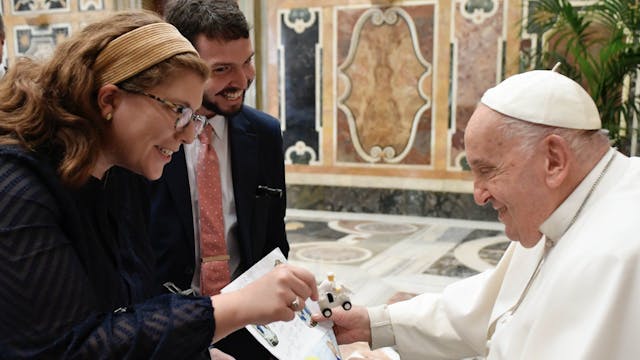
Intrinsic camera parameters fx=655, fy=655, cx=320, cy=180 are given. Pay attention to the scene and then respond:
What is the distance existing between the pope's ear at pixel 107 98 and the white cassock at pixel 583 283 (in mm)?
1162

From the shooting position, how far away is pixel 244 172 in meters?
2.51

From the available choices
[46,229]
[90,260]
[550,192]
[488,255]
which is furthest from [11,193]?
[488,255]

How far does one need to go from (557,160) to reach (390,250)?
5.15 meters

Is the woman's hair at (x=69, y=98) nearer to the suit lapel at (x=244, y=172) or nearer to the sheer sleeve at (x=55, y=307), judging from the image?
the sheer sleeve at (x=55, y=307)

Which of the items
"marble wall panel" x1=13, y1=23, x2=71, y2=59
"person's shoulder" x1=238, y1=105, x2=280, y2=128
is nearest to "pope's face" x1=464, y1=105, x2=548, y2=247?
"person's shoulder" x1=238, y1=105, x2=280, y2=128

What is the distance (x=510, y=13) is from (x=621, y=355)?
6922mm

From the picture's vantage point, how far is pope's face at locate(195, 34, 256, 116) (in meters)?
2.38

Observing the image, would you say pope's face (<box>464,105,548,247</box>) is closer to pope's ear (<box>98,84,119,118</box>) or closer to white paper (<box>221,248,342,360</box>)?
white paper (<box>221,248,342,360</box>)

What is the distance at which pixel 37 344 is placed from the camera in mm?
1308

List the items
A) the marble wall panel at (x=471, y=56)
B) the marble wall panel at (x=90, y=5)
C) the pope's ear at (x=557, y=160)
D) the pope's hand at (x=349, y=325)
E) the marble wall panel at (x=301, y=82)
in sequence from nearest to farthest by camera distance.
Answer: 1. the pope's ear at (x=557, y=160)
2. the pope's hand at (x=349, y=325)
3. the marble wall panel at (x=90, y=5)
4. the marble wall panel at (x=471, y=56)
5. the marble wall panel at (x=301, y=82)

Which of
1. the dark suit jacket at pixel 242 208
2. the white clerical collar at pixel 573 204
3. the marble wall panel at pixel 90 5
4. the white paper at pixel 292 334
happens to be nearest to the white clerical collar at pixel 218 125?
the dark suit jacket at pixel 242 208

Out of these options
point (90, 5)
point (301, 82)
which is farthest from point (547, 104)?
point (301, 82)

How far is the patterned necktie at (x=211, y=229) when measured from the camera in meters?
2.35

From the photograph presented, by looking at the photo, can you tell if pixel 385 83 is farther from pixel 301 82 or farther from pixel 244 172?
pixel 244 172
